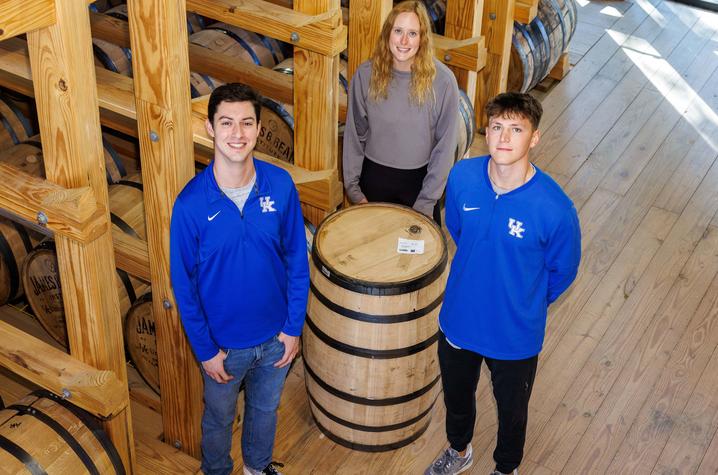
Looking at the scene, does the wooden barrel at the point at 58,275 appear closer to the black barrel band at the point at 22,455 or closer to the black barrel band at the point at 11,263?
the black barrel band at the point at 11,263

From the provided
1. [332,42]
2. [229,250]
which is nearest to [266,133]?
[332,42]

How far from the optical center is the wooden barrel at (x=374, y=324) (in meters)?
3.52

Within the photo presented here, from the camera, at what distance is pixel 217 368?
3270mm

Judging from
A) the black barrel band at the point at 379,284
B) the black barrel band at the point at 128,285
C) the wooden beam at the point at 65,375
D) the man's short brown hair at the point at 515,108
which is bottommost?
the black barrel band at the point at 128,285

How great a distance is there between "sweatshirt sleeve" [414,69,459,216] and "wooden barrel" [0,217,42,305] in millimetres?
1817

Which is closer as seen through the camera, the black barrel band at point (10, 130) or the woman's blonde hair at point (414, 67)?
the woman's blonde hair at point (414, 67)

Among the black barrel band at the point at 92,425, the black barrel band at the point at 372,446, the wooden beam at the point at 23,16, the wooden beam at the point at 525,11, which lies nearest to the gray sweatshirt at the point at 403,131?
the black barrel band at the point at 372,446

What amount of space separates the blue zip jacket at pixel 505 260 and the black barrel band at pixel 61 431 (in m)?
1.29

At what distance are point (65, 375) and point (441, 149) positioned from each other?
6.21 ft

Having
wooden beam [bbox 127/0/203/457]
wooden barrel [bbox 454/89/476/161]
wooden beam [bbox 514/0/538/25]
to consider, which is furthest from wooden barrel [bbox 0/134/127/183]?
wooden beam [bbox 514/0/538/25]

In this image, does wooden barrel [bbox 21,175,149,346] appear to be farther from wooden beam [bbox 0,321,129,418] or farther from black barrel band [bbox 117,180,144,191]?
wooden beam [bbox 0,321,129,418]

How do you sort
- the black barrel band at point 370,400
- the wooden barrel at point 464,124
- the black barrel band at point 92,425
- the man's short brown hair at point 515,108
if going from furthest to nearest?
the wooden barrel at point 464,124
the black barrel band at point 370,400
the black barrel band at point 92,425
the man's short brown hair at point 515,108

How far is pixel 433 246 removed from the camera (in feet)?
12.1

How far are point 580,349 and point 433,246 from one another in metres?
1.29
